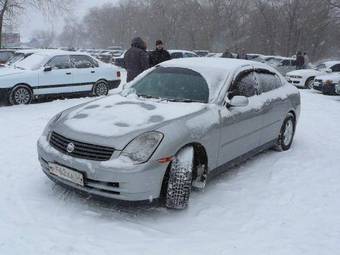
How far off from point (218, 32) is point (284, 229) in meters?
53.3

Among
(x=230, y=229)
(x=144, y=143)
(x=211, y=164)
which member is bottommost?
(x=230, y=229)

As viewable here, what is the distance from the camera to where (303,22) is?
47469mm

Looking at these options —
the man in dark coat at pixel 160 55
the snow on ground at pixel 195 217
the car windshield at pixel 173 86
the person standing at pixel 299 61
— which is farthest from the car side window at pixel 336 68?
the car windshield at pixel 173 86

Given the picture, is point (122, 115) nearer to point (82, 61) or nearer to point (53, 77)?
point (53, 77)

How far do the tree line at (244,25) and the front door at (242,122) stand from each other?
37.1 meters

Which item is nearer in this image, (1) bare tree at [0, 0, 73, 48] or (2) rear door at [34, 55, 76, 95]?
(2) rear door at [34, 55, 76, 95]

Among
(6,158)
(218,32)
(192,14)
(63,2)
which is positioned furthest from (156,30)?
(6,158)

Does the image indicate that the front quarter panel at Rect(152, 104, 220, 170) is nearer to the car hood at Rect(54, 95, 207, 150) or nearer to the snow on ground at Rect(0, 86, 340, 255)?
the car hood at Rect(54, 95, 207, 150)

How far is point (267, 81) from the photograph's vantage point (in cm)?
664

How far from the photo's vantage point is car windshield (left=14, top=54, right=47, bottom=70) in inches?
453

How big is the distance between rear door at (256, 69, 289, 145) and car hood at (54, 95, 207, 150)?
1.53 meters

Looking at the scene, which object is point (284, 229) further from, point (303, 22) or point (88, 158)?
point (303, 22)

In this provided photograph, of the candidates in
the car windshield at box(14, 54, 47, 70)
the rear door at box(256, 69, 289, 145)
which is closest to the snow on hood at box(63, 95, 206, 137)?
the rear door at box(256, 69, 289, 145)

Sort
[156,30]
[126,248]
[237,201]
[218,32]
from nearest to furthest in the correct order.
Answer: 1. [126,248]
2. [237,201]
3. [218,32]
4. [156,30]
